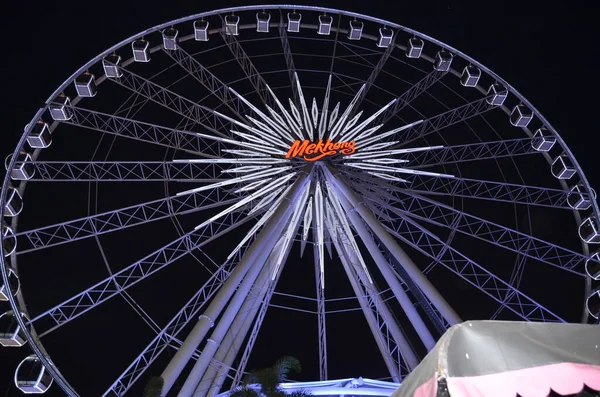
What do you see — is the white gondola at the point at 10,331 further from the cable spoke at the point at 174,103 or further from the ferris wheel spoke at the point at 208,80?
the ferris wheel spoke at the point at 208,80

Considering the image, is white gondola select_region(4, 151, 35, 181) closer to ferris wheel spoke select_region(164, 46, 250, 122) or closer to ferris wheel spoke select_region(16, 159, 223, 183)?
ferris wheel spoke select_region(16, 159, 223, 183)

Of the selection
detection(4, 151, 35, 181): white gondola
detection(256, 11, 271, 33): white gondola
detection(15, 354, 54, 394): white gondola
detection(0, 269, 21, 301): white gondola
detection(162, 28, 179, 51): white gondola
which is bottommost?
detection(15, 354, 54, 394): white gondola

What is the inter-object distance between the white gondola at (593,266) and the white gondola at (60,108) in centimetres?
1684

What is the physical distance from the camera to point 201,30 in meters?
23.5

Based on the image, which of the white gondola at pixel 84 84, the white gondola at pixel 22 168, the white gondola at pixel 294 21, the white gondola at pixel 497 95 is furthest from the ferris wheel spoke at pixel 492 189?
the white gondola at pixel 22 168

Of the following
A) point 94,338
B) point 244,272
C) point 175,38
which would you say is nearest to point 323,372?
point 244,272

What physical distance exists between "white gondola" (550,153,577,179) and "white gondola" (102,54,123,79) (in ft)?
47.9

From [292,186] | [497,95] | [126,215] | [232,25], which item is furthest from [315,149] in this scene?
[497,95]

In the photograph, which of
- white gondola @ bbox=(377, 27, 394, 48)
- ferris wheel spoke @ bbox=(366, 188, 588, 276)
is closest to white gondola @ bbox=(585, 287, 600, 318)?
ferris wheel spoke @ bbox=(366, 188, 588, 276)

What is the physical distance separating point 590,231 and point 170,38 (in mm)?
14696

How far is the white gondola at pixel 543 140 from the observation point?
23219mm

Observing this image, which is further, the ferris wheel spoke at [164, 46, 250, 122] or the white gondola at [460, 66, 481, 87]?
the white gondola at [460, 66, 481, 87]

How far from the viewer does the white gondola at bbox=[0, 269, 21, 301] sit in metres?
18.2

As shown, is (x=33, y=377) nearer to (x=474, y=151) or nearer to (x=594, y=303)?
(x=594, y=303)
